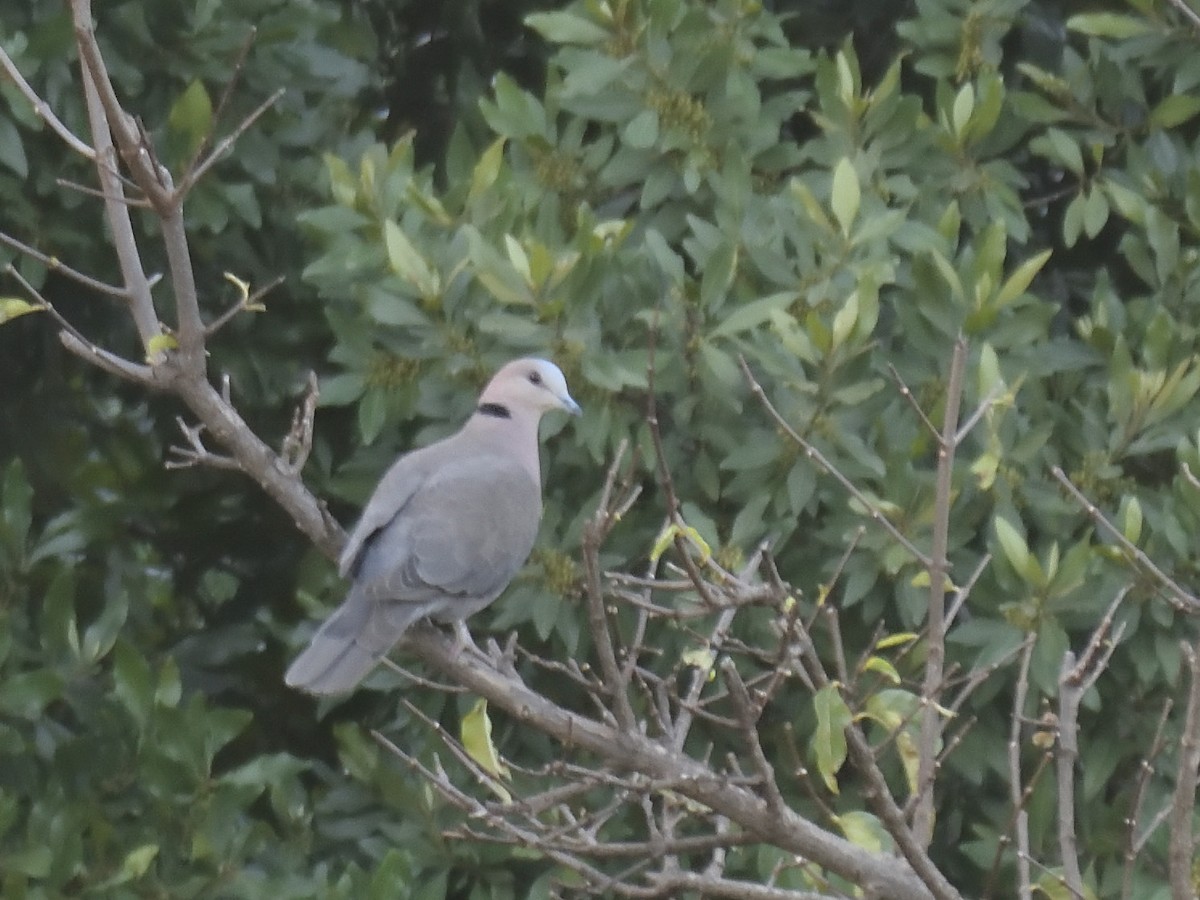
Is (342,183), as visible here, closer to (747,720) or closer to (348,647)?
(348,647)

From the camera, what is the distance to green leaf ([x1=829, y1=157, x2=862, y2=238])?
9.66ft

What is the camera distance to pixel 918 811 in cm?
198

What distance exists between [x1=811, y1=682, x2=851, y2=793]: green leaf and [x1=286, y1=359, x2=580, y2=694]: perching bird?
107 centimetres

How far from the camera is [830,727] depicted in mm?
1799

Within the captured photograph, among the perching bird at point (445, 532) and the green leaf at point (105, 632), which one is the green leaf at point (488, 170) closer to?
the perching bird at point (445, 532)

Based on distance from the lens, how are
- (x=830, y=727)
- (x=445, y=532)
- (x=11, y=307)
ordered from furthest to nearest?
(x=445, y=532), (x=11, y=307), (x=830, y=727)

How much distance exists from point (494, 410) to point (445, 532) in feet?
0.74

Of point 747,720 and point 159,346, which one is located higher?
point 159,346

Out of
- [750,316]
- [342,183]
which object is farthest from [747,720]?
[342,183]

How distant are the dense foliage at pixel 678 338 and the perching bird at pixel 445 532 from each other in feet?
0.21

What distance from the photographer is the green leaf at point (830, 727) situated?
175 cm

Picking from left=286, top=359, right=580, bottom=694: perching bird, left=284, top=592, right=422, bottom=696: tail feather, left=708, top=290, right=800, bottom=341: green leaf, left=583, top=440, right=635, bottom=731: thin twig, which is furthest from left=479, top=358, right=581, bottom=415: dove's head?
left=583, top=440, right=635, bottom=731: thin twig

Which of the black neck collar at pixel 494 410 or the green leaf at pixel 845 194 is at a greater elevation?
the green leaf at pixel 845 194

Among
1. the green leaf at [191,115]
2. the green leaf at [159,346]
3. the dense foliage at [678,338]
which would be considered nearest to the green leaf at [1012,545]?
the dense foliage at [678,338]
